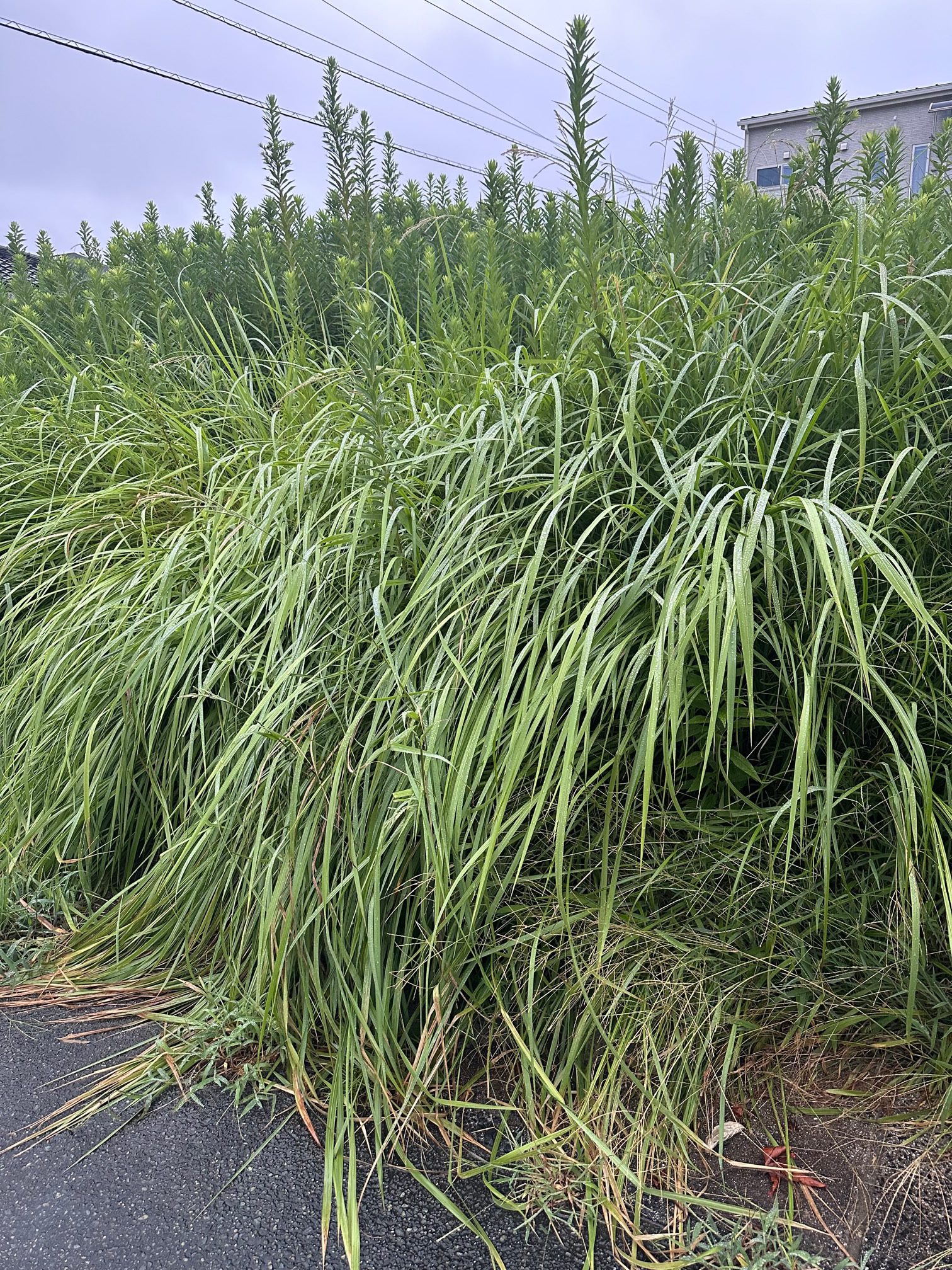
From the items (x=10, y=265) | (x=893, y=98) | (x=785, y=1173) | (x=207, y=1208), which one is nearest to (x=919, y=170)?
(x=785, y=1173)

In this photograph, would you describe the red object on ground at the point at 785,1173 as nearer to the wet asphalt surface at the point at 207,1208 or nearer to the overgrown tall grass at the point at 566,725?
the overgrown tall grass at the point at 566,725

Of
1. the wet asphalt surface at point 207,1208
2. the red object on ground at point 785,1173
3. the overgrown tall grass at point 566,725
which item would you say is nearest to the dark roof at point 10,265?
the overgrown tall grass at point 566,725

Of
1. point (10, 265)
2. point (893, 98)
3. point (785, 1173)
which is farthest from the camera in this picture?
point (893, 98)

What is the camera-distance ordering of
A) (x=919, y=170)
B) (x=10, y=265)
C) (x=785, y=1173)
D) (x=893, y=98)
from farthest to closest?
(x=893, y=98) → (x=10, y=265) → (x=919, y=170) → (x=785, y=1173)

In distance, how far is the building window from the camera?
2882 millimetres

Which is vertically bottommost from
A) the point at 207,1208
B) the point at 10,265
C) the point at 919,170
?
the point at 207,1208

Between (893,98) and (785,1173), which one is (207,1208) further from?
(893,98)

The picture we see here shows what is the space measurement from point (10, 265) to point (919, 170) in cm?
823

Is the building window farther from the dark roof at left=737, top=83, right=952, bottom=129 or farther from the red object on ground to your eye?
the dark roof at left=737, top=83, right=952, bottom=129

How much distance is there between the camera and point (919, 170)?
466 cm

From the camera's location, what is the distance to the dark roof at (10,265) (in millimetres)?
5298

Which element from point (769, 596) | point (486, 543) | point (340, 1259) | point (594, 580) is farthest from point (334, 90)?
point (340, 1259)

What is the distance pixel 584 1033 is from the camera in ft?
5.27

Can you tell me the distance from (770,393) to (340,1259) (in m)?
1.80
